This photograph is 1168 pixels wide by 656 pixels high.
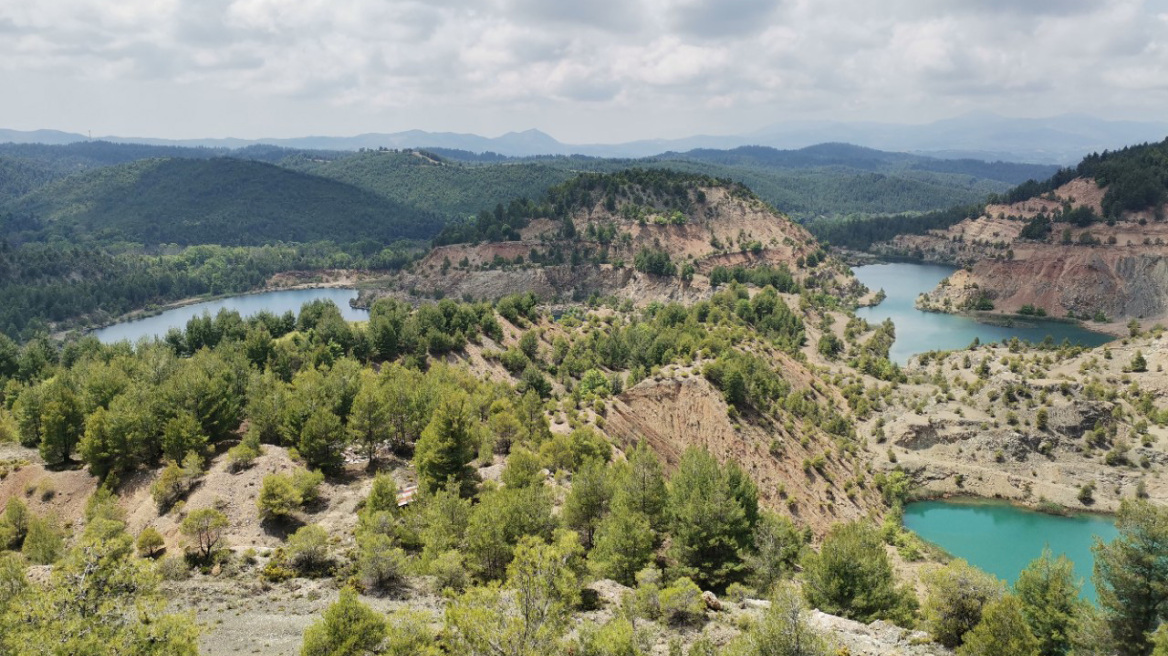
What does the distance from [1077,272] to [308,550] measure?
162 m

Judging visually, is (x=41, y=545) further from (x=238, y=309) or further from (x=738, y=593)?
(x=238, y=309)

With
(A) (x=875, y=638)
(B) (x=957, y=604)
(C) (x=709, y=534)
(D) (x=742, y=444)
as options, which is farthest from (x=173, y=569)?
(D) (x=742, y=444)

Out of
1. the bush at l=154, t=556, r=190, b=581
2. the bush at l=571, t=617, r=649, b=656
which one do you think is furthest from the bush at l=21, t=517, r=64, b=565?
the bush at l=571, t=617, r=649, b=656

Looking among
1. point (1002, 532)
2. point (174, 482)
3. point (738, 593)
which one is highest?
point (174, 482)

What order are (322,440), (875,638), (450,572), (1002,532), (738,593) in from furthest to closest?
(1002,532) < (322,440) < (738,593) < (450,572) < (875,638)

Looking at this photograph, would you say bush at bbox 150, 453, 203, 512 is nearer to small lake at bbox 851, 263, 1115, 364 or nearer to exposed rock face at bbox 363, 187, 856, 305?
small lake at bbox 851, 263, 1115, 364

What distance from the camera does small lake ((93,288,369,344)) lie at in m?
150

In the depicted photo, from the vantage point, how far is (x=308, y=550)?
105 feet

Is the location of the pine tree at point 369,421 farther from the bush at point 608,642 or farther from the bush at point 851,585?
the bush at point 851,585

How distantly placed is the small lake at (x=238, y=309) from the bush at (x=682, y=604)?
410ft

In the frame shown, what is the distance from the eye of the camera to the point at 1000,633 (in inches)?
957

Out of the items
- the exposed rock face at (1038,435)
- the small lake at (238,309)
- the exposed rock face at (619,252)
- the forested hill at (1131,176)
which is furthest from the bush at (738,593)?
the forested hill at (1131,176)

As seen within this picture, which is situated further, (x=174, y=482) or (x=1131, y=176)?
(x=1131, y=176)

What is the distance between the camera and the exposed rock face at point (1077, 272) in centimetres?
13250
